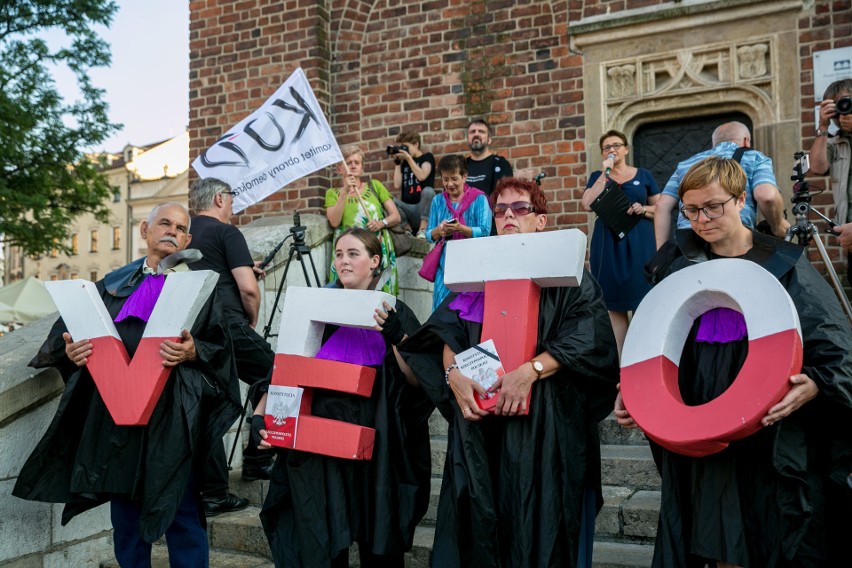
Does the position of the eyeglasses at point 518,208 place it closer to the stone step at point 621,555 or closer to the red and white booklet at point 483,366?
the red and white booklet at point 483,366

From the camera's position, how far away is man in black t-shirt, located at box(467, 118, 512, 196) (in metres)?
6.79

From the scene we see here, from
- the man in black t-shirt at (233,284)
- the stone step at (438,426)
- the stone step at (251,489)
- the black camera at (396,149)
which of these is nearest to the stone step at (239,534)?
the man in black t-shirt at (233,284)

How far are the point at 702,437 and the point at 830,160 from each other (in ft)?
10.9

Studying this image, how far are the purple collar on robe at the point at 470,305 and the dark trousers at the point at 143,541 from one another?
1.34 metres

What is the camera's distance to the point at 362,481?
127 inches

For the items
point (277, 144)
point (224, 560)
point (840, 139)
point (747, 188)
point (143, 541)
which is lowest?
point (224, 560)

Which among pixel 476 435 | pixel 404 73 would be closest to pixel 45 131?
pixel 404 73

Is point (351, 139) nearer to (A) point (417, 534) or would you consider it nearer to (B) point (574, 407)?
(A) point (417, 534)

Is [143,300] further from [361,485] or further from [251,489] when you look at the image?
[251,489]

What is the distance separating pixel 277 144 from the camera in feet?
19.0

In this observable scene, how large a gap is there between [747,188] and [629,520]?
2003 millimetres

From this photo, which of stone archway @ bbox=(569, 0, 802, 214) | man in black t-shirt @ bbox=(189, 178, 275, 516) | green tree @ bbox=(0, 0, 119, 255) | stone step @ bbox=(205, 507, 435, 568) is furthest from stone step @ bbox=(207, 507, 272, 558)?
green tree @ bbox=(0, 0, 119, 255)

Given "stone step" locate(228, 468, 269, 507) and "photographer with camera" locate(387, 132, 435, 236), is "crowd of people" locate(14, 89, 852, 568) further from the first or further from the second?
"photographer with camera" locate(387, 132, 435, 236)

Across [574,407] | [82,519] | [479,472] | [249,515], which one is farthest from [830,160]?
[82,519]
